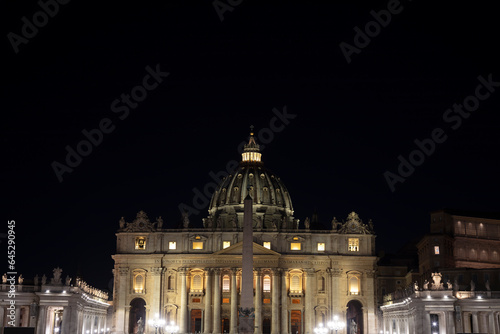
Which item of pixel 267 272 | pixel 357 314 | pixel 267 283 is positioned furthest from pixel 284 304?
pixel 357 314

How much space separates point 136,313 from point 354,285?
4187cm

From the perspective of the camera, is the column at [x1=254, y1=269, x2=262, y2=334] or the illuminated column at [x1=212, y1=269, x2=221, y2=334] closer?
the column at [x1=254, y1=269, x2=262, y2=334]

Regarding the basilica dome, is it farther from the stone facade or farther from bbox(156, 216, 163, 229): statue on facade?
the stone facade

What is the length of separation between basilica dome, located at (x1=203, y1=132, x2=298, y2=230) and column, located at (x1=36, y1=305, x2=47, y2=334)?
58568 millimetres

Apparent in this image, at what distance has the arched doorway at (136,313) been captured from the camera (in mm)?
132250

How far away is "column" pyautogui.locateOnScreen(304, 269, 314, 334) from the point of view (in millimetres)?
127562

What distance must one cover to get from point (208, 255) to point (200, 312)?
34.4 ft

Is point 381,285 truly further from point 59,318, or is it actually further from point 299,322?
point 59,318

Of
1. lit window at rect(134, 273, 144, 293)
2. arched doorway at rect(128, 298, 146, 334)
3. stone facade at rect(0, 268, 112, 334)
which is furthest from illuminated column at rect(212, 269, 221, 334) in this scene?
stone facade at rect(0, 268, 112, 334)

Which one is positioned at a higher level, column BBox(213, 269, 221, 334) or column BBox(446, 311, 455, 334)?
column BBox(213, 269, 221, 334)

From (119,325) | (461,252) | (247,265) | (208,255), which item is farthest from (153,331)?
(461,252)

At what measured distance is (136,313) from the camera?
137500mm

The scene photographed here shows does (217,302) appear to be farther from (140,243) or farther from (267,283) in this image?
(140,243)

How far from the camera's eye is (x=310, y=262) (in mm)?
131500
